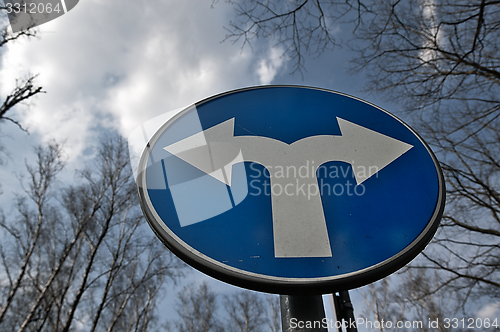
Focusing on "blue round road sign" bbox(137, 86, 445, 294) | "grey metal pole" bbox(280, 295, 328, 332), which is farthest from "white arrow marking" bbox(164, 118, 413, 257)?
"grey metal pole" bbox(280, 295, 328, 332)

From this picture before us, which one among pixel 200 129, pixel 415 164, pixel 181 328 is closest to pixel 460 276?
pixel 415 164

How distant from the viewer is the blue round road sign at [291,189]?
88 cm

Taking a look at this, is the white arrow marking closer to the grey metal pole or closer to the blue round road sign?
the blue round road sign

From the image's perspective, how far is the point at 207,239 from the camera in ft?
3.05

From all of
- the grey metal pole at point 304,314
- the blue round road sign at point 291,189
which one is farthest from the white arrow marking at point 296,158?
the grey metal pole at point 304,314

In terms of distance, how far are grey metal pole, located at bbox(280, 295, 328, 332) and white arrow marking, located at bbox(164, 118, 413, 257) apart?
0.13 meters

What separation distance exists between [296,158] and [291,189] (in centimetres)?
14

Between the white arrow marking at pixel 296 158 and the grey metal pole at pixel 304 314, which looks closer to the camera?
the grey metal pole at pixel 304 314

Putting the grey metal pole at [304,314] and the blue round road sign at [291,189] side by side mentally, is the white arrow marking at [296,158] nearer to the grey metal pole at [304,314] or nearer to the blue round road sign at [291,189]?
the blue round road sign at [291,189]

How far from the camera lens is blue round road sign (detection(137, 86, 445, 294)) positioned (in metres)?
0.88

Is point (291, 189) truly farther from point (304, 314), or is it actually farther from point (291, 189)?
point (304, 314)

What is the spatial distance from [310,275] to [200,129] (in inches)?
28.8

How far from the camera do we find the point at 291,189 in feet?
3.36

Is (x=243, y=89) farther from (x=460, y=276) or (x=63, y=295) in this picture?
(x=63, y=295)
